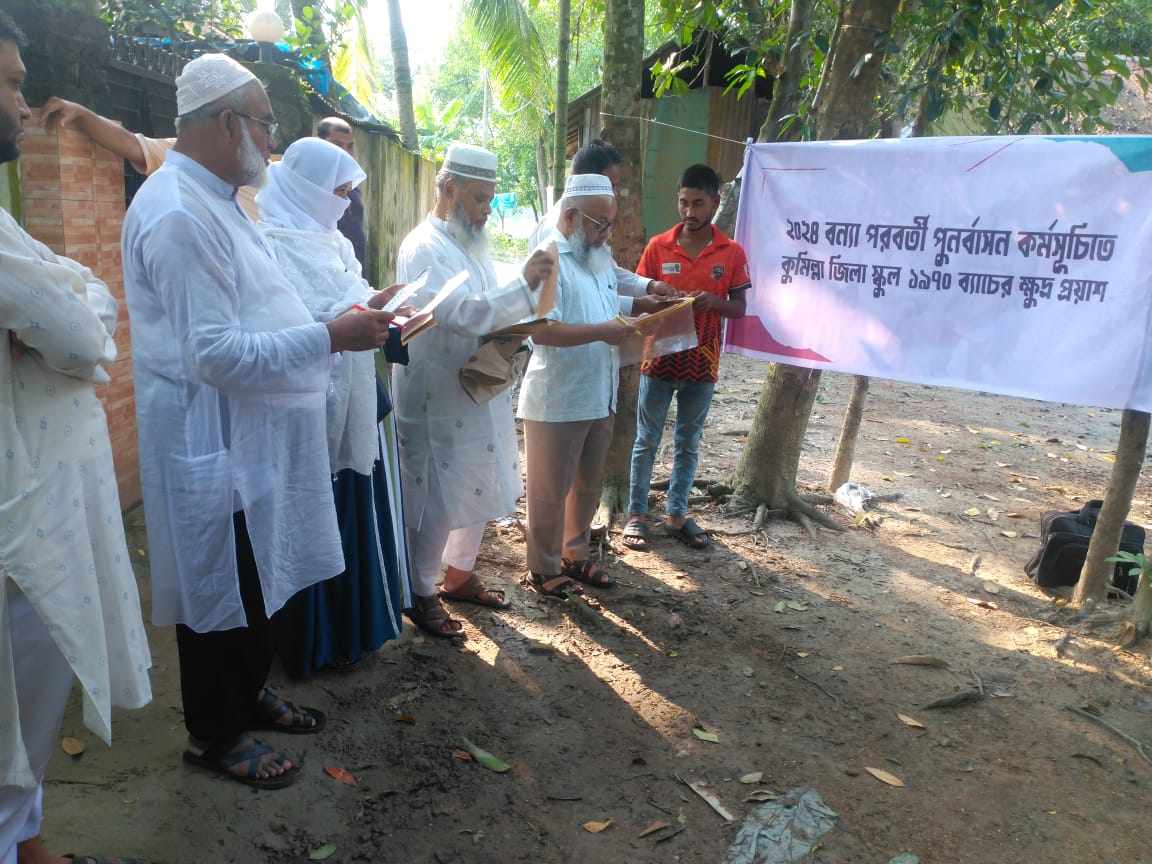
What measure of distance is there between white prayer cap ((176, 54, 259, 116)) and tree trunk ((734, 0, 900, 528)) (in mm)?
3556

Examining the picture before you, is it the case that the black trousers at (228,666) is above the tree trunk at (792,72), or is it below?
below

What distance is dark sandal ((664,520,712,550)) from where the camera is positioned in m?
4.81

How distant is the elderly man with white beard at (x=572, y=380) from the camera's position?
12.2 feet

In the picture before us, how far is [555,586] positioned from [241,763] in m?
1.77

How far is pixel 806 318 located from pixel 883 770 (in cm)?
239

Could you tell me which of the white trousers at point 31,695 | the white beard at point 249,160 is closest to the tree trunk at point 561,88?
the white beard at point 249,160

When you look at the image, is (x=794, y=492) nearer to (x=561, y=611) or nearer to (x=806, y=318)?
(x=806, y=318)

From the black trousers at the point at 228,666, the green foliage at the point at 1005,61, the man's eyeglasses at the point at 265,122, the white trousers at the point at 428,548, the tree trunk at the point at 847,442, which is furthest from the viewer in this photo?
the tree trunk at the point at 847,442

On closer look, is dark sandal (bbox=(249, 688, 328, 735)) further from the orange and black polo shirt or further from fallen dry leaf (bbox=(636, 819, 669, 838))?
the orange and black polo shirt

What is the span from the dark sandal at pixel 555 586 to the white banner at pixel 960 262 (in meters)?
1.61

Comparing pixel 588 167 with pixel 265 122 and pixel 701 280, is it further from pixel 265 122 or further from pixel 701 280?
pixel 265 122

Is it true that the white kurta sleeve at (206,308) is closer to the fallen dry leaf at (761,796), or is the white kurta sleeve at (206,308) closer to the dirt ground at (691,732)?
the dirt ground at (691,732)

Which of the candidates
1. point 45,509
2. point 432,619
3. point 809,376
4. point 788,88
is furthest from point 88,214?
point 788,88

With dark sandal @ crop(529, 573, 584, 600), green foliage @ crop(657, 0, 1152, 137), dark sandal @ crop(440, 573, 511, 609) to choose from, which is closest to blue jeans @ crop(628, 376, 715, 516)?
dark sandal @ crop(529, 573, 584, 600)
